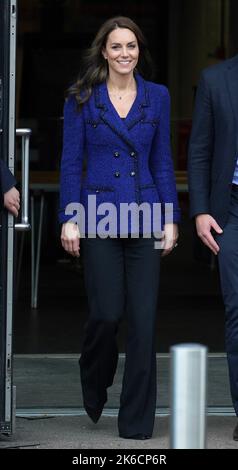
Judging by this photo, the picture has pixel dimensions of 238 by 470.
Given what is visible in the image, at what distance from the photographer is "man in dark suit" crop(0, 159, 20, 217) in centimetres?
591

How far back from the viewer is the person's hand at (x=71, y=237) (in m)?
5.99

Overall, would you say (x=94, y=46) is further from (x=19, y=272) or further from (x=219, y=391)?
(x=19, y=272)

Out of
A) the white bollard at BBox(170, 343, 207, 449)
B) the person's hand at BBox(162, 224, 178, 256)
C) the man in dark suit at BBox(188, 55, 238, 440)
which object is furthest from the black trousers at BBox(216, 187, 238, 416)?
the white bollard at BBox(170, 343, 207, 449)

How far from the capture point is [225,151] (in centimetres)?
602

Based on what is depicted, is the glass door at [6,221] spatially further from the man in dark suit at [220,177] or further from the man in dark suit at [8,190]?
the man in dark suit at [220,177]

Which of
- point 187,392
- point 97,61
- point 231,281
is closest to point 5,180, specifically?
point 97,61

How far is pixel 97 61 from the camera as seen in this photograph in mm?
6148

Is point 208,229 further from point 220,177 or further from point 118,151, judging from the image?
point 118,151

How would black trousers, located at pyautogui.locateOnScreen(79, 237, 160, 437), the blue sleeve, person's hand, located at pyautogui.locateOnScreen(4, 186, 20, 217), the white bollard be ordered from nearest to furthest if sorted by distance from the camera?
the white bollard
person's hand, located at pyautogui.locateOnScreen(4, 186, 20, 217)
black trousers, located at pyautogui.locateOnScreen(79, 237, 160, 437)
the blue sleeve

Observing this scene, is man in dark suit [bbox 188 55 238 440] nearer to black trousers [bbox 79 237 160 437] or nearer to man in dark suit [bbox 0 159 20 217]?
black trousers [bbox 79 237 160 437]

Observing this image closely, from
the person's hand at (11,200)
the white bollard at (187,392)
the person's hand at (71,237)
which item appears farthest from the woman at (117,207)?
the white bollard at (187,392)

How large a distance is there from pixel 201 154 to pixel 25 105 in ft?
32.6

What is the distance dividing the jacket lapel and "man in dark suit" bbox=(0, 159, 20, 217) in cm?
50

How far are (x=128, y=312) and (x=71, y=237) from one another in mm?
429
